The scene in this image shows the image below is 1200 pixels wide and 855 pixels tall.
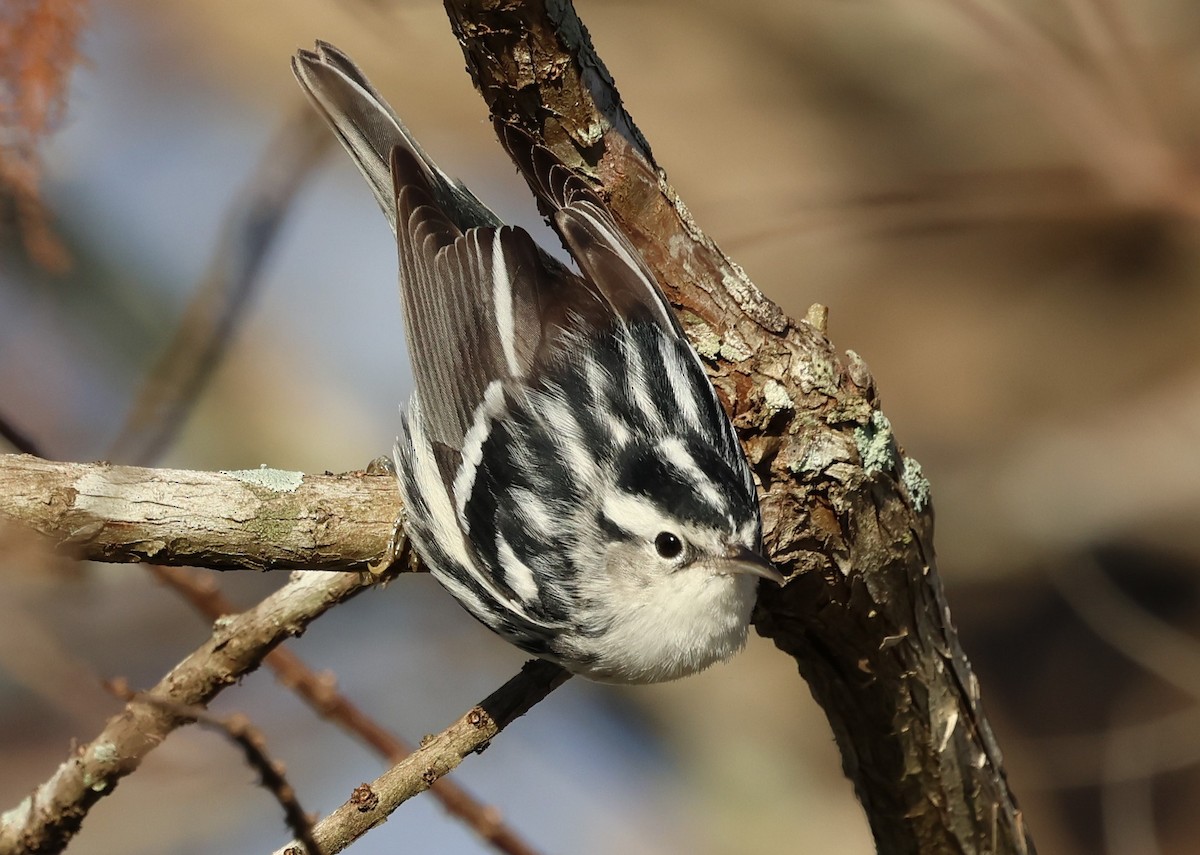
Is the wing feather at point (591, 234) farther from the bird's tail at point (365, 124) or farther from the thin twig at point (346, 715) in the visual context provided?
the thin twig at point (346, 715)

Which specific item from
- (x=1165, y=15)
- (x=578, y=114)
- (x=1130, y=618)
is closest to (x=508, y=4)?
(x=578, y=114)

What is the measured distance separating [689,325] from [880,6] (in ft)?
15.2

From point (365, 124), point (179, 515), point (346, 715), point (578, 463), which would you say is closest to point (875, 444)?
point (578, 463)

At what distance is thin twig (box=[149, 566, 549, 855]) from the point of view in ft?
6.93

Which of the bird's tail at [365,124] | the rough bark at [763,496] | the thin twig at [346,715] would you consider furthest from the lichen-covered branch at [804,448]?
the bird's tail at [365,124]

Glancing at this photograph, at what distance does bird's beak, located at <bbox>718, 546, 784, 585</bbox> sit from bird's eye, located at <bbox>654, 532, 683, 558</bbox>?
17 cm

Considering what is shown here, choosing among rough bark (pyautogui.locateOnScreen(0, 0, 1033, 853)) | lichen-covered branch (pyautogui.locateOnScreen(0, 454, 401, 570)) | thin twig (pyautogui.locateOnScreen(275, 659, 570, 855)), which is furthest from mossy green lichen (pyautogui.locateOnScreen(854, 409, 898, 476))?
lichen-covered branch (pyautogui.locateOnScreen(0, 454, 401, 570))

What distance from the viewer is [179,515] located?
1.92 metres

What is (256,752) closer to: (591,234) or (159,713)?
(159,713)

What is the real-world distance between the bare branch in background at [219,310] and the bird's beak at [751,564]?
3.70ft

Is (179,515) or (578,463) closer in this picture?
(179,515)

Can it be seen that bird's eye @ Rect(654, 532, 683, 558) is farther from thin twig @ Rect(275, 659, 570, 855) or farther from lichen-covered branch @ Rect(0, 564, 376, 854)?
lichen-covered branch @ Rect(0, 564, 376, 854)

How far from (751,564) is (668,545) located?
0.86ft

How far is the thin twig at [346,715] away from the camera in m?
2.11
